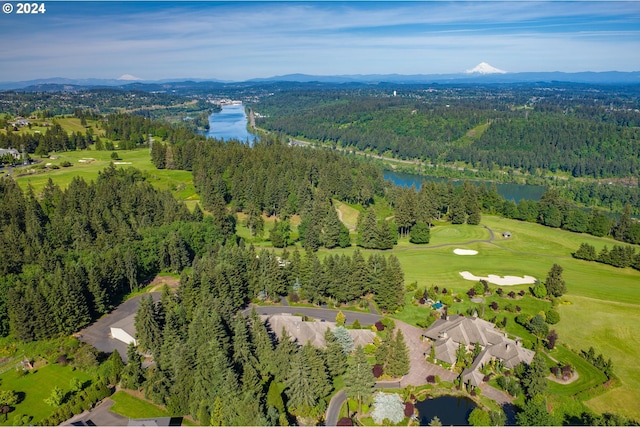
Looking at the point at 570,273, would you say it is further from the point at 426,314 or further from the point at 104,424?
the point at 104,424

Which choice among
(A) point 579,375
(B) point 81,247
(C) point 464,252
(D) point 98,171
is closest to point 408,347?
(A) point 579,375

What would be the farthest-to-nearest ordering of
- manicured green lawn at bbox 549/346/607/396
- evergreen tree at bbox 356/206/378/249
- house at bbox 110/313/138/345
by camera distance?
evergreen tree at bbox 356/206/378/249, house at bbox 110/313/138/345, manicured green lawn at bbox 549/346/607/396

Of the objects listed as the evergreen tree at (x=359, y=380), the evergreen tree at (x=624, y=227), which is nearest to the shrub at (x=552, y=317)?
the evergreen tree at (x=359, y=380)

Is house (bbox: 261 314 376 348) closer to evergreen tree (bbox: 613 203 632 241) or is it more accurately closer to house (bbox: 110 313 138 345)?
house (bbox: 110 313 138 345)

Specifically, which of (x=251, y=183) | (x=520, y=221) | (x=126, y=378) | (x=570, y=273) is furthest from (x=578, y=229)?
(x=126, y=378)

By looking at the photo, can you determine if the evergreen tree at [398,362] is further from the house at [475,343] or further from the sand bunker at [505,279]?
the sand bunker at [505,279]

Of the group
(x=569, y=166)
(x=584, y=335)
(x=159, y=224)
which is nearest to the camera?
(x=584, y=335)

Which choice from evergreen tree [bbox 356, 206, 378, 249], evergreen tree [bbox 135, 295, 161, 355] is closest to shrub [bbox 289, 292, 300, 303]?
evergreen tree [bbox 135, 295, 161, 355]
